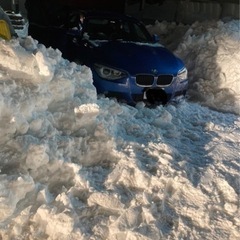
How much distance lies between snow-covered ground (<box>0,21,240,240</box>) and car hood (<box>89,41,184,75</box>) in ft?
3.20

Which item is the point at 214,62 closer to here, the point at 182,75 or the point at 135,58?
the point at 182,75

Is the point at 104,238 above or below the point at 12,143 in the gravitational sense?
below

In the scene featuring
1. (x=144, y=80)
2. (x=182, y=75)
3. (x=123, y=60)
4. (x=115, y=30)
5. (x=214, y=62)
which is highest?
(x=123, y=60)

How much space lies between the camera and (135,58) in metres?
6.71

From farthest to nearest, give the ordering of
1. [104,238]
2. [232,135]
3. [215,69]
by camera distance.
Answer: [215,69] < [232,135] < [104,238]

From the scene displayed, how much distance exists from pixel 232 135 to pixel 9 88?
10.4 feet

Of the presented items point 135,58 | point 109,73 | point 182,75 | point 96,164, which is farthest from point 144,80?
point 96,164

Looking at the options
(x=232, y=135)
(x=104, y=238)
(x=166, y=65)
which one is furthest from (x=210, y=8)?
(x=104, y=238)

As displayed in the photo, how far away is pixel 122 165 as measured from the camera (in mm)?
4266

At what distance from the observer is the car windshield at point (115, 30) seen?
753 cm

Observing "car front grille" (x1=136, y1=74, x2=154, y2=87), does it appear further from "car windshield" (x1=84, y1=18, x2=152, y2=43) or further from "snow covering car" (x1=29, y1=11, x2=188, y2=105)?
"car windshield" (x1=84, y1=18, x2=152, y2=43)

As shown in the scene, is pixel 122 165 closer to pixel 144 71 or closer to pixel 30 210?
pixel 30 210

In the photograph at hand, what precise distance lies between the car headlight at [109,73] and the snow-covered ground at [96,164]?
2.65ft

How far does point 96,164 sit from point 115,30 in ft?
13.8
